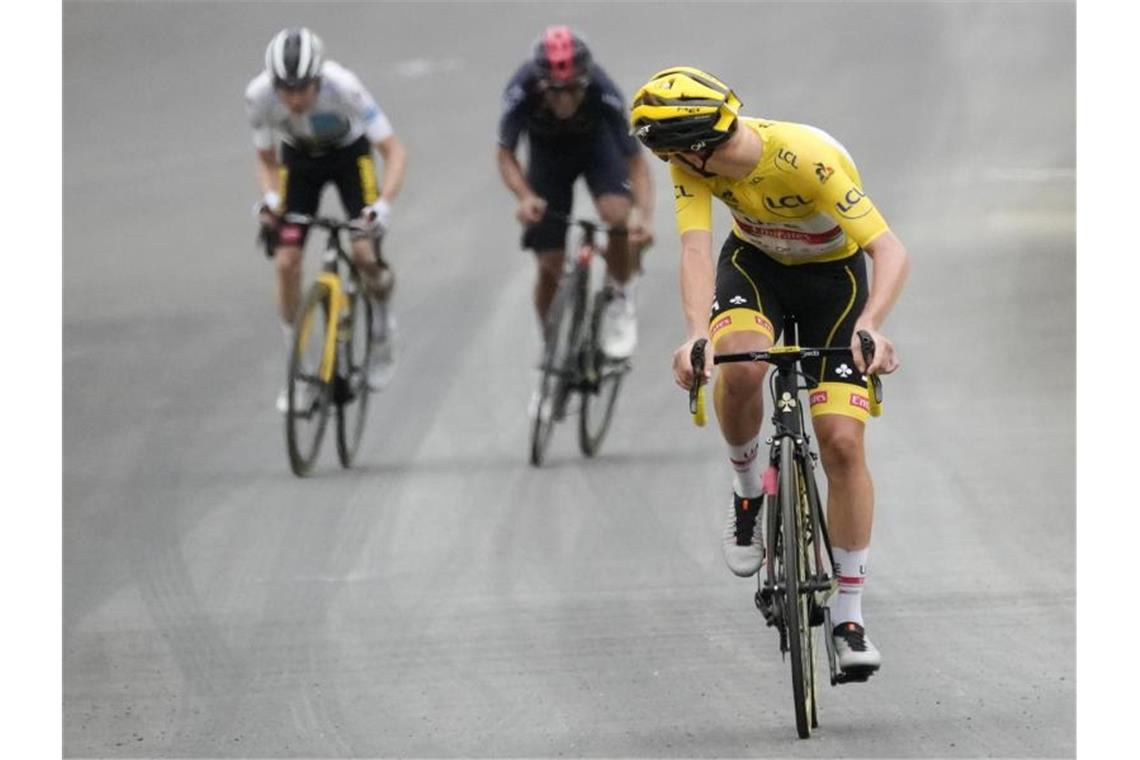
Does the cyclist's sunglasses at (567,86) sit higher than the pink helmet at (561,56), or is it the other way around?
the pink helmet at (561,56)

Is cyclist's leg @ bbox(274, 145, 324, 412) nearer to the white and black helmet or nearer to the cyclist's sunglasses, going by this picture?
the white and black helmet

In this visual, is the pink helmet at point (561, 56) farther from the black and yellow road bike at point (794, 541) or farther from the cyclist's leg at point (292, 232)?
the black and yellow road bike at point (794, 541)

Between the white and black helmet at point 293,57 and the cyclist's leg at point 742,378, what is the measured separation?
3.25 metres

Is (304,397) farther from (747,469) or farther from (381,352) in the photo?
(747,469)

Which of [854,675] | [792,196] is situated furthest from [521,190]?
[854,675]

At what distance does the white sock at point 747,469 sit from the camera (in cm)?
639

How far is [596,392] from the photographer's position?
9867mm

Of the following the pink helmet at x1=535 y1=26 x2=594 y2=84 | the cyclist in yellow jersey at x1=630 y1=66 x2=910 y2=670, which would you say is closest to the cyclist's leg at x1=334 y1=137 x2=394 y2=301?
the pink helmet at x1=535 y1=26 x2=594 y2=84

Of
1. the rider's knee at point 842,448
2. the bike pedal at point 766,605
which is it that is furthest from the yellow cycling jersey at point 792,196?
the bike pedal at point 766,605

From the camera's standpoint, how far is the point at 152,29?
15312mm

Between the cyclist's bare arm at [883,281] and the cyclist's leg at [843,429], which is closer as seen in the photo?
the cyclist's bare arm at [883,281]

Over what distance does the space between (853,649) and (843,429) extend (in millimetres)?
602

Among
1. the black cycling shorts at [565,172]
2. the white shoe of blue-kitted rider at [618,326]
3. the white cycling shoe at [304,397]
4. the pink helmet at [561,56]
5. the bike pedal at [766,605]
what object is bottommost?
the bike pedal at [766,605]

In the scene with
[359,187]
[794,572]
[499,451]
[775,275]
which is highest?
[359,187]
